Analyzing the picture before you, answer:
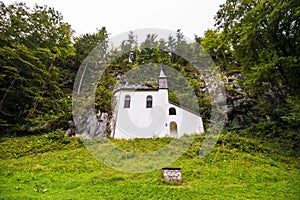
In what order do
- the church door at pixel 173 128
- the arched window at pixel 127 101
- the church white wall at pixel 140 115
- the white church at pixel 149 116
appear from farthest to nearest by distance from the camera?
1. the church door at pixel 173 128
2. the arched window at pixel 127 101
3. the white church at pixel 149 116
4. the church white wall at pixel 140 115

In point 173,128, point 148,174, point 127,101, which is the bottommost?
point 148,174

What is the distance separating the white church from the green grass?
219cm

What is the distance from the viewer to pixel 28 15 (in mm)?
13812

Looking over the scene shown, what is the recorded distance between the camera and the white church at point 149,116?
14.7m

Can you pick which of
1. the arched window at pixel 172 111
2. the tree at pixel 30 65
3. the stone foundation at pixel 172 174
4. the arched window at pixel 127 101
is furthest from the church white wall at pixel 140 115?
the stone foundation at pixel 172 174

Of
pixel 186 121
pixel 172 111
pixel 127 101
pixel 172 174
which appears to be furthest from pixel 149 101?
pixel 172 174

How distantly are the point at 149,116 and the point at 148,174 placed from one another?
25.8 ft

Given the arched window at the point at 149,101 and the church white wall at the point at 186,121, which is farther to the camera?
the arched window at the point at 149,101

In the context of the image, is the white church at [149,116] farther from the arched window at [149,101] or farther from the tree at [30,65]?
the tree at [30,65]

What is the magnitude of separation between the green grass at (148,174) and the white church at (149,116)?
7.20 ft

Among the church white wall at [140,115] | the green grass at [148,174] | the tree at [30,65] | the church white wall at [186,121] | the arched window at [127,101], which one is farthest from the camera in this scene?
the arched window at [127,101]

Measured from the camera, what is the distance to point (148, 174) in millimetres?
7918

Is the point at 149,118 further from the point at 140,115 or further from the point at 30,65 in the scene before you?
the point at 30,65

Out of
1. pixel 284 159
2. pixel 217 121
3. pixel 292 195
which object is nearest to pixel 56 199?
pixel 292 195
